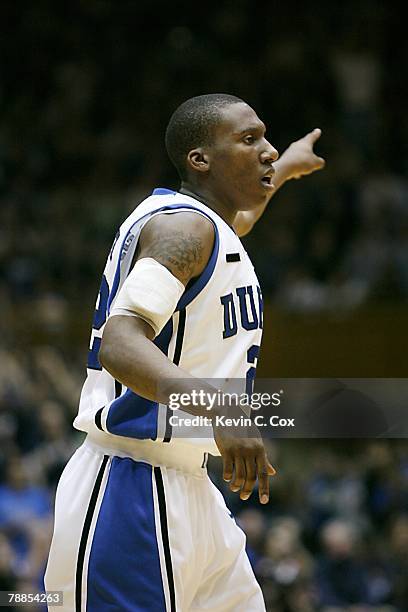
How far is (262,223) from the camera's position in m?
14.6

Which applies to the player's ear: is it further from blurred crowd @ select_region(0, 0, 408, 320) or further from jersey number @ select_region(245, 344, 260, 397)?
blurred crowd @ select_region(0, 0, 408, 320)

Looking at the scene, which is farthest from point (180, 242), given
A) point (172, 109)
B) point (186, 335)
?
point (172, 109)

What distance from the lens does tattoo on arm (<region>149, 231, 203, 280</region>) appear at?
3.80 meters

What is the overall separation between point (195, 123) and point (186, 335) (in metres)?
0.87

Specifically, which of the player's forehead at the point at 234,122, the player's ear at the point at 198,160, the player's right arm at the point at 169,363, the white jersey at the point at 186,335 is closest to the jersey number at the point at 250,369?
the white jersey at the point at 186,335

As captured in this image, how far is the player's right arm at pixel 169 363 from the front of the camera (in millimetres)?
3373

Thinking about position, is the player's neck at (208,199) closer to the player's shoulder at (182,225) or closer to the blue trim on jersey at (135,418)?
the player's shoulder at (182,225)

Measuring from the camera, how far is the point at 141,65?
17172 mm

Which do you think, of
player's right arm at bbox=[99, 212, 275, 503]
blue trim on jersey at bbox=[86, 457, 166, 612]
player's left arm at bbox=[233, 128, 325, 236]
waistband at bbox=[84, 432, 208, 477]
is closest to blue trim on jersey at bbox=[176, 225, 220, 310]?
player's right arm at bbox=[99, 212, 275, 503]

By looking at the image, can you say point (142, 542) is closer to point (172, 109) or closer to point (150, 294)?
point (150, 294)

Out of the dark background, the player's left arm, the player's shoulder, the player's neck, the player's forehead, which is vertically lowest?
the player's shoulder

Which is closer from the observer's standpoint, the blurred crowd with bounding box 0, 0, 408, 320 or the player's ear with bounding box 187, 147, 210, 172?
the player's ear with bounding box 187, 147, 210, 172

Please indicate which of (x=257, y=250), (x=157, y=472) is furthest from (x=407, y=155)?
(x=157, y=472)

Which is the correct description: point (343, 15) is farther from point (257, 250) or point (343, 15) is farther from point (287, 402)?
point (287, 402)
